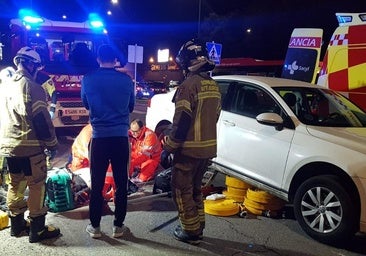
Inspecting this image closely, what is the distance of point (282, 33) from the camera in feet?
89.9

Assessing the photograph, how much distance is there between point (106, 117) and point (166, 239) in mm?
1466

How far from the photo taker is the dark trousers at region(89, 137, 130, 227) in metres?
4.11

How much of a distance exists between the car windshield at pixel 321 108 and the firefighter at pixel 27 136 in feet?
9.78

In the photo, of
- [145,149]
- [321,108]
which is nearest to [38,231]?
[145,149]

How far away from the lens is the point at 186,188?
4176 millimetres

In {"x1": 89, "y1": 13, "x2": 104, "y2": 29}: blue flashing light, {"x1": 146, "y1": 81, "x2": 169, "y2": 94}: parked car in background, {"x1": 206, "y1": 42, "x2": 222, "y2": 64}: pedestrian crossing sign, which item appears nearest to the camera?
{"x1": 89, "y1": 13, "x2": 104, "y2": 29}: blue flashing light

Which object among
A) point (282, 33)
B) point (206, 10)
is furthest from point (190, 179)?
point (206, 10)

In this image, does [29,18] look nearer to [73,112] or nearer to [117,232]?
[73,112]

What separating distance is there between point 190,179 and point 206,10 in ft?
96.8

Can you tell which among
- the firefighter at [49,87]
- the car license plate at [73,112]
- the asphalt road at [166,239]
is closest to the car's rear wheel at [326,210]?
the asphalt road at [166,239]

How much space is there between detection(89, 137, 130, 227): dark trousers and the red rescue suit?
2262 millimetres

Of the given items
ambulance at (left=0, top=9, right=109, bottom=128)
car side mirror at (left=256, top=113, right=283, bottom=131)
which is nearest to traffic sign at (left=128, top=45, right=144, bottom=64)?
ambulance at (left=0, top=9, right=109, bottom=128)

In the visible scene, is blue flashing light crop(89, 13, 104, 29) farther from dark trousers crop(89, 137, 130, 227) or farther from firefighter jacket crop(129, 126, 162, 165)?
dark trousers crop(89, 137, 130, 227)

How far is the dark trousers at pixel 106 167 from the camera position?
162 inches
